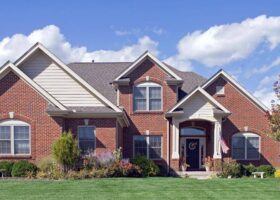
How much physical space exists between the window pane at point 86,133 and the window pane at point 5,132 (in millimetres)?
3804

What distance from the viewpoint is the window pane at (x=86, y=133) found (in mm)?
25859

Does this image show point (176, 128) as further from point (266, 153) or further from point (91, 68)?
point (91, 68)

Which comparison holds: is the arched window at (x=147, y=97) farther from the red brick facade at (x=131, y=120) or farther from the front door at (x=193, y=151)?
the front door at (x=193, y=151)

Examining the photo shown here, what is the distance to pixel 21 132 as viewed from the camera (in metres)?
24.4

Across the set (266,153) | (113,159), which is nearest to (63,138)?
(113,159)

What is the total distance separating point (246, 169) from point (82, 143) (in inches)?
429

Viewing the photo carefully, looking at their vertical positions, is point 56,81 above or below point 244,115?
above

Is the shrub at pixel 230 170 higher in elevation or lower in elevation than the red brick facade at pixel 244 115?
lower

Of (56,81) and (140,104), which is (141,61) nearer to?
(140,104)

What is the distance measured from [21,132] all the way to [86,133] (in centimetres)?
350

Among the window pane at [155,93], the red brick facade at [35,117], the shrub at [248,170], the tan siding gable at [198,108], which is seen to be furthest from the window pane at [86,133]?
the shrub at [248,170]

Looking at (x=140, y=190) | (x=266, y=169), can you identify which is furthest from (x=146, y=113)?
(x=140, y=190)

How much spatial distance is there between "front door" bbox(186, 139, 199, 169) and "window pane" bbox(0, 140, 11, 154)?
12.9 meters

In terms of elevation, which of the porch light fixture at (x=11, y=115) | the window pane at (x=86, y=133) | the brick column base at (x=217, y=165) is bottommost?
the brick column base at (x=217, y=165)
